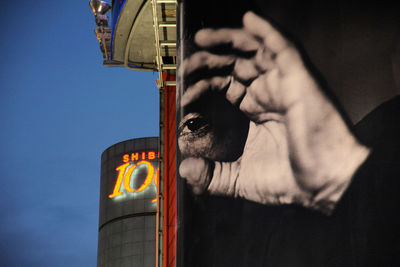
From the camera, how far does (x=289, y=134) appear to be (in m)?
12.8

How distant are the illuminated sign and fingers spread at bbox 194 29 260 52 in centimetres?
3308

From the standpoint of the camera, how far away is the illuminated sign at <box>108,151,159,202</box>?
46.7 m

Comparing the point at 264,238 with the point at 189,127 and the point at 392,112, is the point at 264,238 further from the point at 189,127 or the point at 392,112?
the point at 392,112

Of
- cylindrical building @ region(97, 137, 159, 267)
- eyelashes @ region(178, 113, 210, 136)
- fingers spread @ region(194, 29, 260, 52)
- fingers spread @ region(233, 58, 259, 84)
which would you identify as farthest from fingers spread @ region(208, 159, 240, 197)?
cylindrical building @ region(97, 137, 159, 267)

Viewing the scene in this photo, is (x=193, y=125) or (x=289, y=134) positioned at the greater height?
(x=193, y=125)

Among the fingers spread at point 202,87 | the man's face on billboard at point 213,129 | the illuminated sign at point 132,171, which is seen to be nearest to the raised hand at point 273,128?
the fingers spread at point 202,87

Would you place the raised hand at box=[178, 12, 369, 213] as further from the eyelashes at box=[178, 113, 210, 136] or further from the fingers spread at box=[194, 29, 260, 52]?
the eyelashes at box=[178, 113, 210, 136]

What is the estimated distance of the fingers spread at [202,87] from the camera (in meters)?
13.5

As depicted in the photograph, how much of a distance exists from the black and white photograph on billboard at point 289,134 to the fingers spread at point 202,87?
0.08 feet

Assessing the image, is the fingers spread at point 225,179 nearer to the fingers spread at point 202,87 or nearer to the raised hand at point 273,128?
the raised hand at point 273,128

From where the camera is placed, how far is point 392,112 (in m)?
12.9

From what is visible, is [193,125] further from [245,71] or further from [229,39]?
[229,39]

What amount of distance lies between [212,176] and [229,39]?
3360 millimetres

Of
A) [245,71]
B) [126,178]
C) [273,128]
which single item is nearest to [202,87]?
[245,71]
